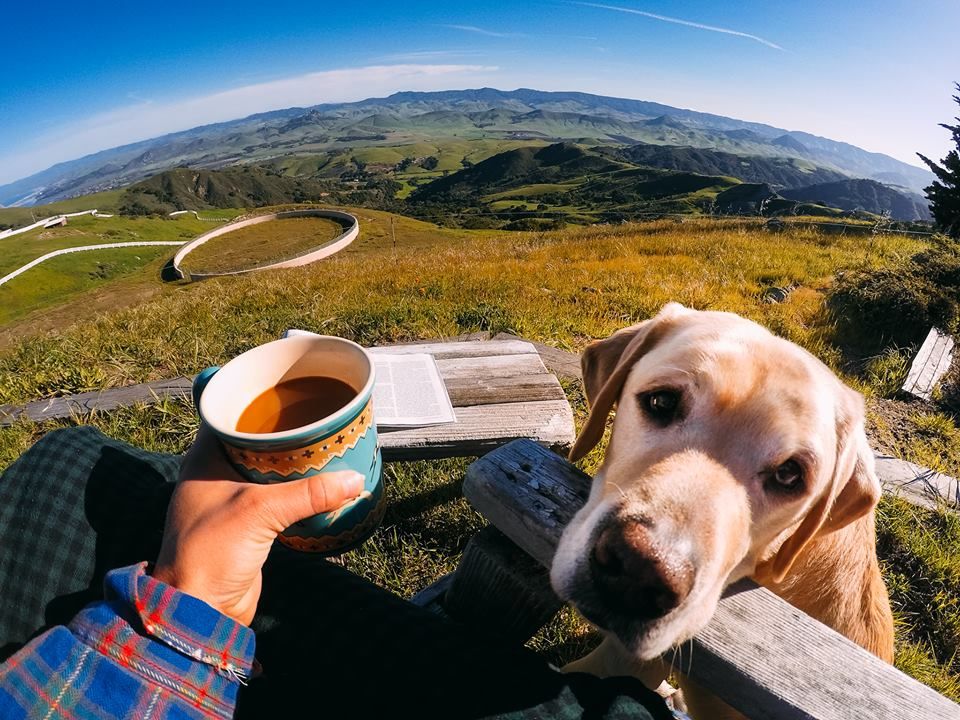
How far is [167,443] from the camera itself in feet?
11.4

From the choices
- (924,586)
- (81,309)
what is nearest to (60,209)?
(81,309)

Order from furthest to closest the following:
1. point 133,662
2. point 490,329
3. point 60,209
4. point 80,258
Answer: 1. point 60,209
2. point 80,258
3. point 490,329
4. point 133,662

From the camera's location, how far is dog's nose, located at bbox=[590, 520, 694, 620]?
1.25m

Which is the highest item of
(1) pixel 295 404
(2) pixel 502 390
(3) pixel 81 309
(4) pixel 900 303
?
(1) pixel 295 404

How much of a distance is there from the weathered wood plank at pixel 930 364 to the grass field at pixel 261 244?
176 feet

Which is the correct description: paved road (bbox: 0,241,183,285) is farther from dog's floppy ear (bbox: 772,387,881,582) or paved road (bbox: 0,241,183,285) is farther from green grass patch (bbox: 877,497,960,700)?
green grass patch (bbox: 877,497,960,700)

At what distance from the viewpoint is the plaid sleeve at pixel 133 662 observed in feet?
3.26

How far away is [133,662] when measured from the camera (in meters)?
1.05

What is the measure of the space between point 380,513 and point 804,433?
1568 millimetres

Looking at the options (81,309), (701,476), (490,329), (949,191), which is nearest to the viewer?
(701,476)

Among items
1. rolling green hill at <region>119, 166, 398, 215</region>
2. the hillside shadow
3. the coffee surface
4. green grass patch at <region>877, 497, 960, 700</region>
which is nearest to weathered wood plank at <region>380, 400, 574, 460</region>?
the coffee surface

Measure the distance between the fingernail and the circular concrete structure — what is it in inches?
1669

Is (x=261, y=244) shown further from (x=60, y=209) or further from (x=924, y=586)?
(x=60, y=209)

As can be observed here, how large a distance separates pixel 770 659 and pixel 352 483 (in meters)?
1.20
